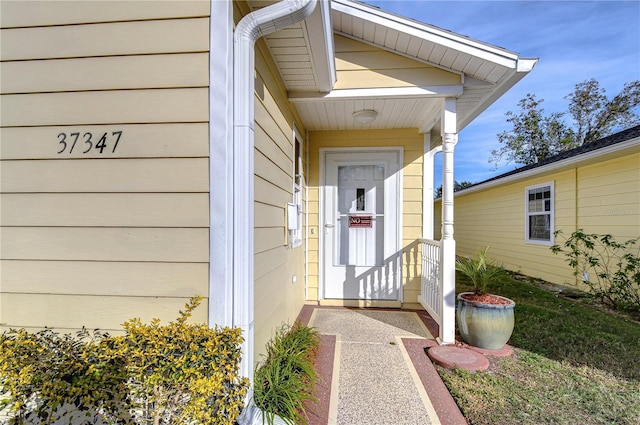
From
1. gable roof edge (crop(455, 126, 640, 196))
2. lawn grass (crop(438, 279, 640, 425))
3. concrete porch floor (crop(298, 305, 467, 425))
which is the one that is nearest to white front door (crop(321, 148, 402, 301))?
concrete porch floor (crop(298, 305, 467, 425))

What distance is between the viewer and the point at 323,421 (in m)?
1.75

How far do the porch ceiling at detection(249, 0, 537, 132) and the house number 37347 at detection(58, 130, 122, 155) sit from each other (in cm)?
118

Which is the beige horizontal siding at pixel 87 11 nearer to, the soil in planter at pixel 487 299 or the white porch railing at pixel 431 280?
the white porch railing at pixel 431 280

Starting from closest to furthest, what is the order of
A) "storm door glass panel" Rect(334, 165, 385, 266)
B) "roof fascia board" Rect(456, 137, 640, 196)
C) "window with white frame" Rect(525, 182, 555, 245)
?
"storm door glass panel" Rect(334, 165, 385, 266)
"roof fascia board" Rect(456, 137, 640, 196)
"window with white frame" Rect(525, 182, 555, 245)

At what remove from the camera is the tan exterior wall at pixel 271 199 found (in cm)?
192

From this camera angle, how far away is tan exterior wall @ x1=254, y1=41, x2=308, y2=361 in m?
1.92

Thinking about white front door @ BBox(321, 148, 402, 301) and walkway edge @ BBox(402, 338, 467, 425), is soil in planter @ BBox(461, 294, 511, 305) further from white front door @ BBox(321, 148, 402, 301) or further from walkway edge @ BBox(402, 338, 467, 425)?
white front door @ BBox(321, 148, 402, 301)

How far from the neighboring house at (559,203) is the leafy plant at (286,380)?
5.12 m

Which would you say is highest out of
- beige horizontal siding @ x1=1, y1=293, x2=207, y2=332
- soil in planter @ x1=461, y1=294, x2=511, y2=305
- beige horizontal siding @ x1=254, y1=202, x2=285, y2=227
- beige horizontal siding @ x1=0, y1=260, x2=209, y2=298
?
beige horizontal siding @ x1=254, y1=202, x2=285, y2=227

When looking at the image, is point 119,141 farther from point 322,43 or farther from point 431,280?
point 431,280

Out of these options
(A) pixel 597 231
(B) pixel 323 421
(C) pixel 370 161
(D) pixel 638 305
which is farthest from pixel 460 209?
(B) pixel 323 421

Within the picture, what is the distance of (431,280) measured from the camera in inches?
130

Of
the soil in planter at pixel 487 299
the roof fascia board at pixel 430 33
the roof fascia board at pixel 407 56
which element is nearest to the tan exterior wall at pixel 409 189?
the soil in planter at pixel 487 299

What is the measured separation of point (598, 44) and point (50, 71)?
17222 millimetres
